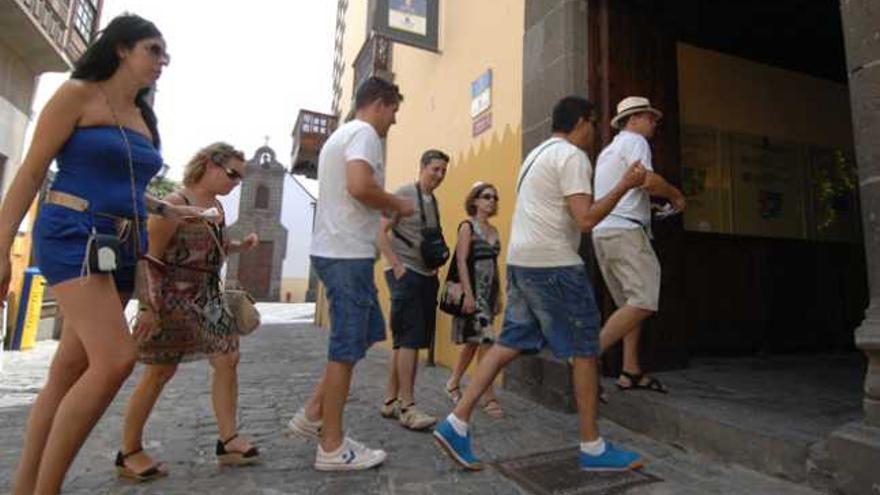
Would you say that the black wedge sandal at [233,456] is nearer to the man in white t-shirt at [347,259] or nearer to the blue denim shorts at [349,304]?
the man in white t-shirt at [347,259]

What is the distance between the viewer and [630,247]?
320cm

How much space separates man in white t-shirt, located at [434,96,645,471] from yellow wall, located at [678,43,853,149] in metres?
2.99

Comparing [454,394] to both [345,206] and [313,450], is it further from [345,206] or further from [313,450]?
[345,206]

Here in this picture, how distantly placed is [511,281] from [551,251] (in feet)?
1.11

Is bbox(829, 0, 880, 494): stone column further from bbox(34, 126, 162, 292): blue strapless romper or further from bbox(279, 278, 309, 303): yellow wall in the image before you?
bbox(279, 278, 309, 303): yellow wall

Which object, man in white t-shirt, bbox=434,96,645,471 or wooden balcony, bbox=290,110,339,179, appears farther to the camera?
wooden balcony, bbox=290,110,339,179

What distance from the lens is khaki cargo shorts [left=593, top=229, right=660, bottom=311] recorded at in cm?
316

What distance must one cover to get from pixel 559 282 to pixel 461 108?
13.6ft

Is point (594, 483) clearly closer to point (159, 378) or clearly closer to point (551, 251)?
point (551, 251)

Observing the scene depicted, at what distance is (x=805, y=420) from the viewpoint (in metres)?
2.63

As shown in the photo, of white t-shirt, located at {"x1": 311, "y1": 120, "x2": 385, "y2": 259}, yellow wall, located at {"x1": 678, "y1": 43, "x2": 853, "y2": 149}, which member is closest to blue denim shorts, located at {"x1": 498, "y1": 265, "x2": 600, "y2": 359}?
white t-shirt, located at {"x1": 311, "y1": 120, "x2": 385, "y2": 259}

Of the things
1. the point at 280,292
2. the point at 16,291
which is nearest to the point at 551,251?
the point at 16,291

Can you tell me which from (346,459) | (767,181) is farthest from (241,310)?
(767,181)

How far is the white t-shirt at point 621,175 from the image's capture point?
3.22 meters
